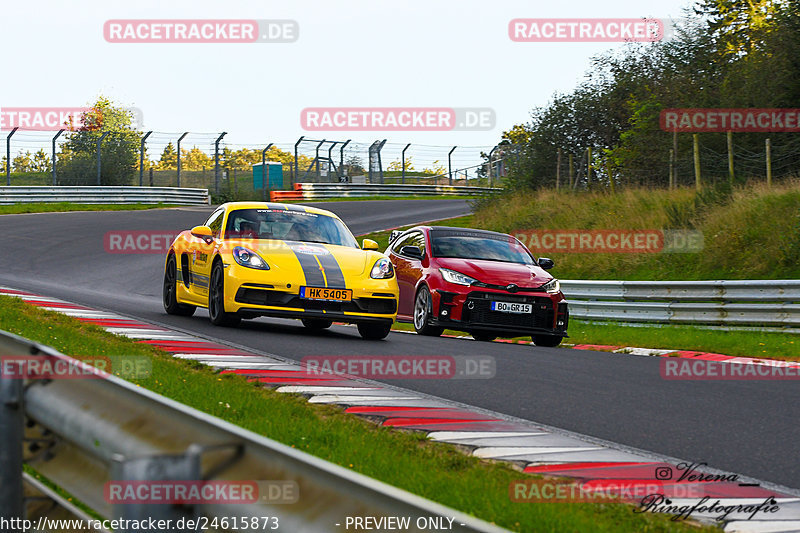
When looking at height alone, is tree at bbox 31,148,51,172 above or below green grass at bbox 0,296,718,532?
above

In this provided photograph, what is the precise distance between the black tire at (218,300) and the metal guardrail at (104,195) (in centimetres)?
2563

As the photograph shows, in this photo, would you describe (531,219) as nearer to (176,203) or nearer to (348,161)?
(176,203)

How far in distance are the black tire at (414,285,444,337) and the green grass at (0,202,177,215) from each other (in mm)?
22343

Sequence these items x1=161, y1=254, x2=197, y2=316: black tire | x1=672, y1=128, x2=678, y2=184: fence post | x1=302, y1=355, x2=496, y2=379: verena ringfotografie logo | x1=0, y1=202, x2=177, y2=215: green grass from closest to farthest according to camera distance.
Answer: x1=302, y1=355, x2=496, y2=379: verena ringfotografie logo, x1=161, y1=254, x2=197, y2=316: black tire, x1=672, y1=128, x2=678, y2=184: fence post, x1=0, y1=202, x2=177, y2=215: green grass

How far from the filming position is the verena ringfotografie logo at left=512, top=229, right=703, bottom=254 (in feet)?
68.9

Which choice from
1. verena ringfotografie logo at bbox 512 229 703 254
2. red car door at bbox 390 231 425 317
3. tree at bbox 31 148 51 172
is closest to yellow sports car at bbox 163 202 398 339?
red car door at bbox 390 231 425 317

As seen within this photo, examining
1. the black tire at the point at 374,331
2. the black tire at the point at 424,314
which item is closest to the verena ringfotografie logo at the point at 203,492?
the black tire at the point at 374,331

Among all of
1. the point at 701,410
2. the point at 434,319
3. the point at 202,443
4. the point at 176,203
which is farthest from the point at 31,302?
the point at 176,203

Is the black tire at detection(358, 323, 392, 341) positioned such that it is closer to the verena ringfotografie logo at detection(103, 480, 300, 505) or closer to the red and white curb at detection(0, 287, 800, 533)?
the red and white curb at detection(0, 287, 800, 533)

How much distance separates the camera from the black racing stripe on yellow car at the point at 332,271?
11836mm

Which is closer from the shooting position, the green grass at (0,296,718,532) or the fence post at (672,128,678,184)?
the green grass at (0,296,718,532)

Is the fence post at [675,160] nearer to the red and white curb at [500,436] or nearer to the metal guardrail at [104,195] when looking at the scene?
the red and white curb at [500,436]

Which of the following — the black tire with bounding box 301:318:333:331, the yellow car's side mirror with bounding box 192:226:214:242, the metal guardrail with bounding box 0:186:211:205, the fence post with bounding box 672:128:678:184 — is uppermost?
the fence post with bounding box 672:128:678:184

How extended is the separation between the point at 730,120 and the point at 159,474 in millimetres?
25869
